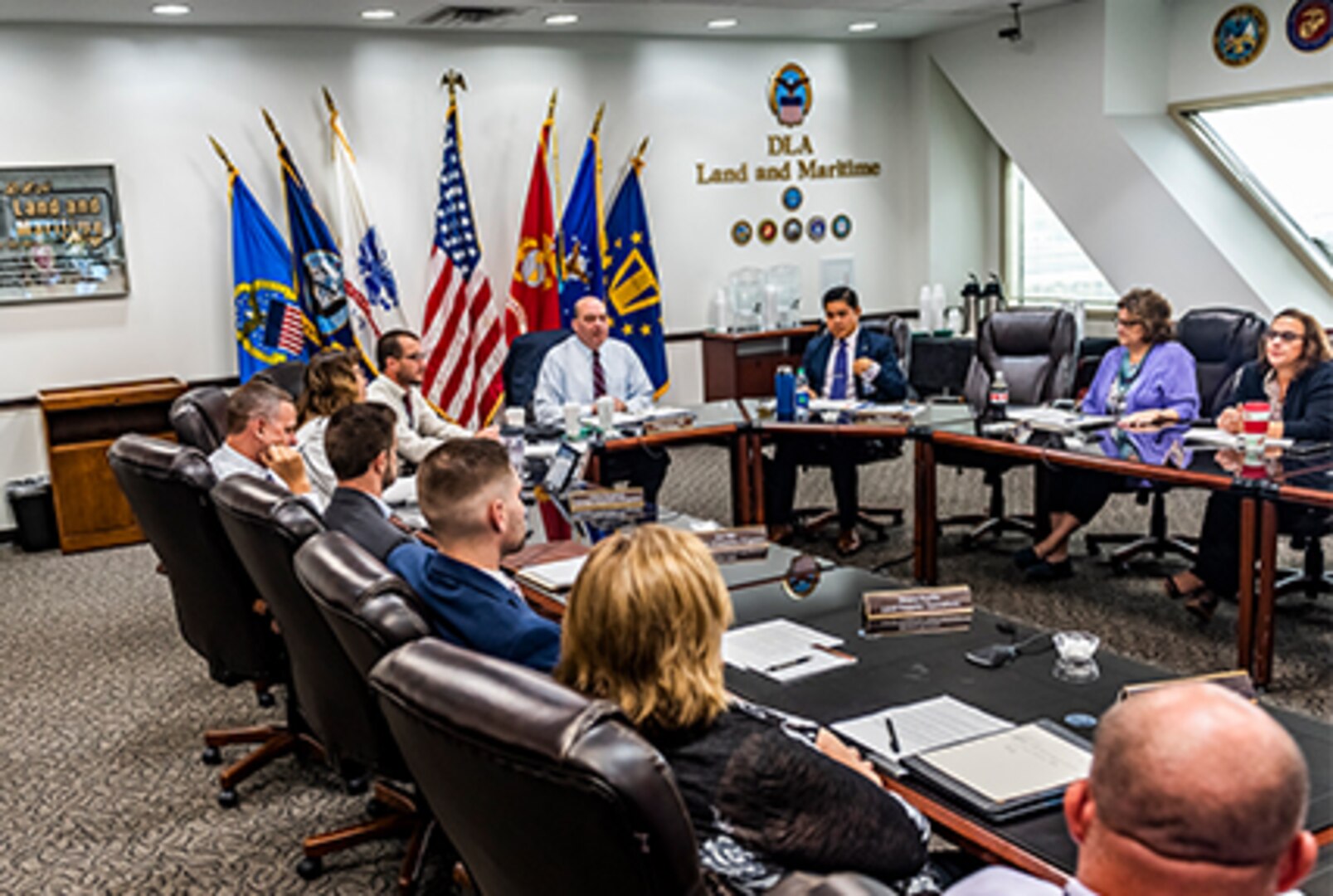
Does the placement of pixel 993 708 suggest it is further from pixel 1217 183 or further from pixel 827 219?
pixel 827 219

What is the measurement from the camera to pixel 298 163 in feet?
22.2

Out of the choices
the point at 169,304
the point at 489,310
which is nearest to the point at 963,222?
the point at 489,310

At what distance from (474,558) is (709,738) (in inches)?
38.2

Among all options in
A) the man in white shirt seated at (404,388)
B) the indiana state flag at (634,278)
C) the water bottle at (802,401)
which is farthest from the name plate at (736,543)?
the indiana state flag at (634,278)

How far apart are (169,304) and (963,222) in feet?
18.0

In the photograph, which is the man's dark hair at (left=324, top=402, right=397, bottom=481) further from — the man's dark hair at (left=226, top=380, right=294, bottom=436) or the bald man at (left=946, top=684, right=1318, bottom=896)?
the bald man at (left=946, top=684, right=1318, bottom=896)

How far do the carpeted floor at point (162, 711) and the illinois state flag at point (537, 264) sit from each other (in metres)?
2.53

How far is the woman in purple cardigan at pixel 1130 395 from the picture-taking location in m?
4.71

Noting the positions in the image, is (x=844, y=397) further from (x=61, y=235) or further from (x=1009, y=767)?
(x=61, y=235)

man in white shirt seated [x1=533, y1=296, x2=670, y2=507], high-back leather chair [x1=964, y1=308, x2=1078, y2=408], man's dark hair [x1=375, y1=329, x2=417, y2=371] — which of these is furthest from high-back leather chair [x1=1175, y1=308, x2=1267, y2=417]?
man's dark hair [x1=375, y1=329, x2=417, y2=371]

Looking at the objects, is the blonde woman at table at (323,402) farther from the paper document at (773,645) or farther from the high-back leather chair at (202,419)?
the paper document at (773,645)

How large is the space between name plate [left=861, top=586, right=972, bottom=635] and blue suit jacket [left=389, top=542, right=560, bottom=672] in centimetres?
69

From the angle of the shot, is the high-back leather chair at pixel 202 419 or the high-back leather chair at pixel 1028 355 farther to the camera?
the high-back leather chair at pixel 1028 355

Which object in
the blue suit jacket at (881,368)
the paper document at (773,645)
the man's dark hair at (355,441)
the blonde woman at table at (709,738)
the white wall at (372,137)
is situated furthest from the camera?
the white wall at (372,137)
